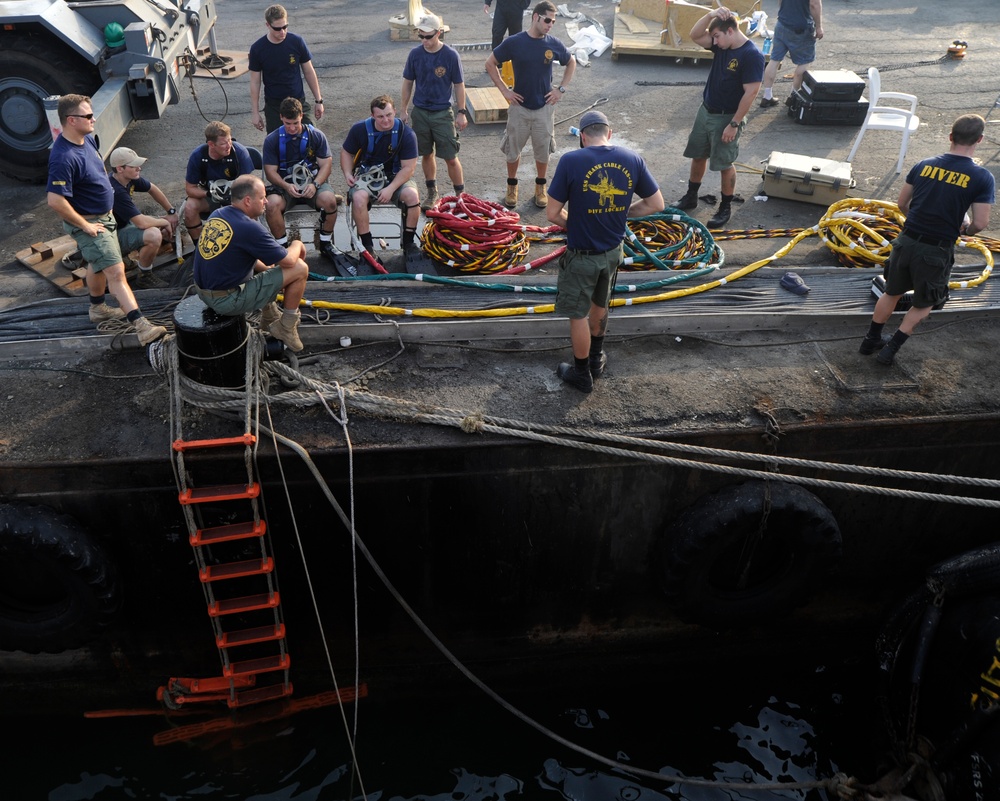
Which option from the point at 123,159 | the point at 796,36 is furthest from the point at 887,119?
the point at 123,159

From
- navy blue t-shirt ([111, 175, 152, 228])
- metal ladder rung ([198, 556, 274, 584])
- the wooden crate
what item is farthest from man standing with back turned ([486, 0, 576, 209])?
metal ladder rung ([198, 556, 274, 584])

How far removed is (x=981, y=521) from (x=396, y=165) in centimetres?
567

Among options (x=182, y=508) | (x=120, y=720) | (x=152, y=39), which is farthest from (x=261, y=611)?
(x=152, y=39)

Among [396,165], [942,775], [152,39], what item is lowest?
[942,775]

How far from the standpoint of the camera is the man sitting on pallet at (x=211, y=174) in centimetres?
729

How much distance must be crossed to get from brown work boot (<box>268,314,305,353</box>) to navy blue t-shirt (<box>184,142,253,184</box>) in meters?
2.15

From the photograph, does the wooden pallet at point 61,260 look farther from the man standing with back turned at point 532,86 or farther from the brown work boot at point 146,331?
the man standing with back turned at point 532,86

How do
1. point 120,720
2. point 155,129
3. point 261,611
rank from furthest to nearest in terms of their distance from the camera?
point 155,129 < point 120,720 < point 261,611

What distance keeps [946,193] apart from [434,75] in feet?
16.1

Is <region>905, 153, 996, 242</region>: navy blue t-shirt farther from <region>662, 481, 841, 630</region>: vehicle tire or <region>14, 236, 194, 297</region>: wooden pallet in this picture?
<region>14, 236, 194, 297</region>: wooden pallet

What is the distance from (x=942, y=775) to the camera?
17.7 ft

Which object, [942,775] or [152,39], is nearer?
[942,775]

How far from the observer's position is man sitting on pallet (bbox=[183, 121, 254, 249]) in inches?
287

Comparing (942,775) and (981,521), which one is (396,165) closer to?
(981,521)
